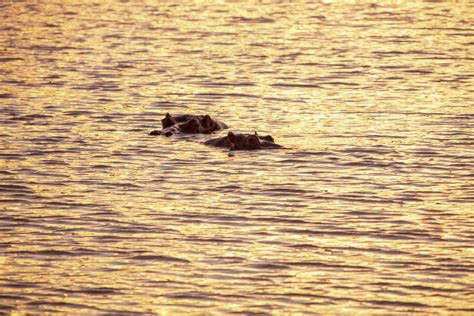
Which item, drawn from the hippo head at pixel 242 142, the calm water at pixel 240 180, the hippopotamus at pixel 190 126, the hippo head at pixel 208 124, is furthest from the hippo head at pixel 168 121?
the hippo head at pixel 242 142

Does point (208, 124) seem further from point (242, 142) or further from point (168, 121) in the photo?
point (242, 142)

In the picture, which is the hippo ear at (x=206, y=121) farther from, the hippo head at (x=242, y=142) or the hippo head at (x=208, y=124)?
the hippo head at (x=242, y=142)

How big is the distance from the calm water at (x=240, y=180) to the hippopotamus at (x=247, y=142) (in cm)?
28

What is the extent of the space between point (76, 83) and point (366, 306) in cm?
1906

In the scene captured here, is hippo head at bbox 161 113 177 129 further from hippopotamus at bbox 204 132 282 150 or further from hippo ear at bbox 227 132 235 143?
hippo ear at bbox 227 132 235 143

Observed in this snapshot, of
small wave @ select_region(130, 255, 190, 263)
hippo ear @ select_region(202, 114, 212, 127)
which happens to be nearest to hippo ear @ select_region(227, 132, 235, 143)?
hippo ear @ select_region(202, 114, 212, 127)

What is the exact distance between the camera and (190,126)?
24578 mm

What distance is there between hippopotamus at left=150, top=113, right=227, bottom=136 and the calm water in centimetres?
41

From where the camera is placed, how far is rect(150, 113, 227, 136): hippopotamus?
80.3 ft

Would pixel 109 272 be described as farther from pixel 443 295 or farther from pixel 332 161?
pixel 332 161

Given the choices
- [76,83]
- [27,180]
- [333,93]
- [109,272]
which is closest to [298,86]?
[333,93]

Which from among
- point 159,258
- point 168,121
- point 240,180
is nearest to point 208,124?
point 168,121

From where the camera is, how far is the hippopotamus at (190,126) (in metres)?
24.5

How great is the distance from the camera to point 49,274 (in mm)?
15352
